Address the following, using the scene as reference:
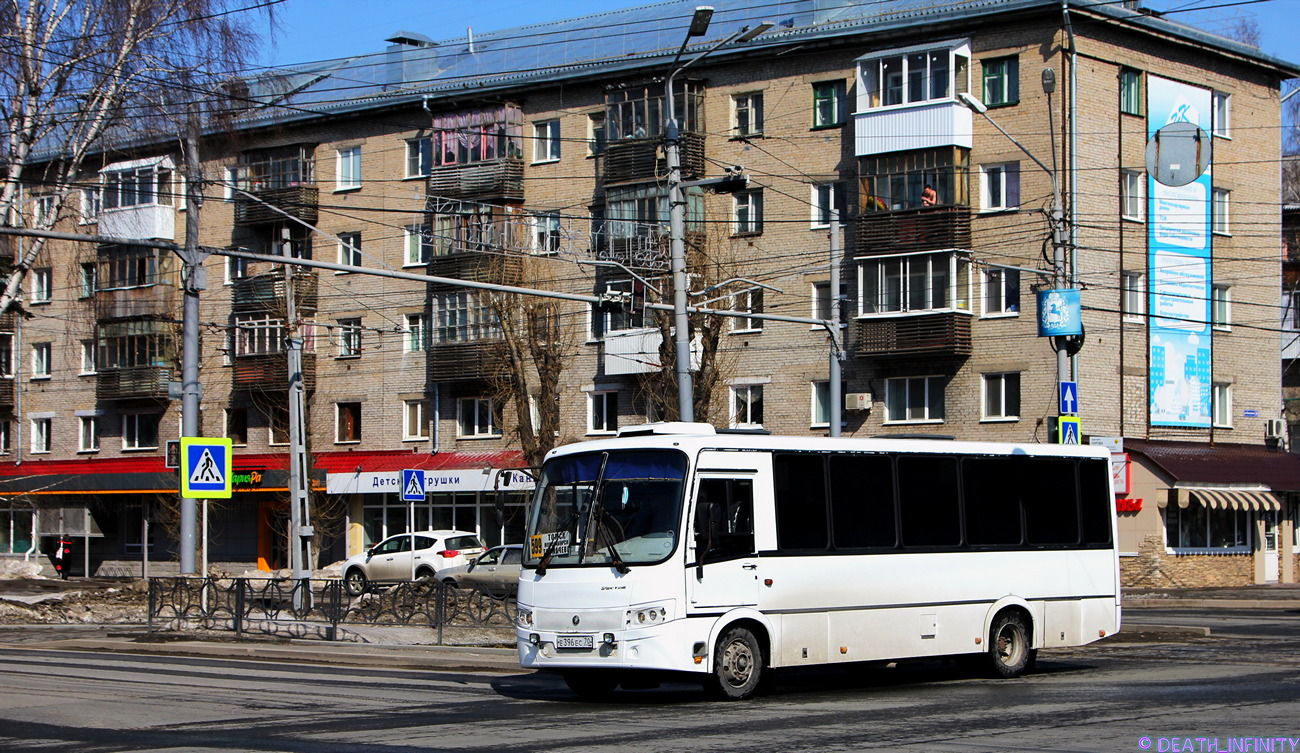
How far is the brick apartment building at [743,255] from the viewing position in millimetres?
39906

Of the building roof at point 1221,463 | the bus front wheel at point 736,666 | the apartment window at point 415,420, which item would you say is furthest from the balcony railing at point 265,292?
→ the bus front wheel at point 736,666

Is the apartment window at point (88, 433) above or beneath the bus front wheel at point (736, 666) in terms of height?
above

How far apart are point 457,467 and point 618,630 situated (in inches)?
1345

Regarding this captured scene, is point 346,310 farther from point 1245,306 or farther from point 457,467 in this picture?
point 1245,306

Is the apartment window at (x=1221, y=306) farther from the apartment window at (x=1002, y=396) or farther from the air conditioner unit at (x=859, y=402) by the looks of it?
the air conditioner unit at (x=859, y=402)

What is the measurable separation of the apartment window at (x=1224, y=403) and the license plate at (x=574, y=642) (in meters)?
32.6

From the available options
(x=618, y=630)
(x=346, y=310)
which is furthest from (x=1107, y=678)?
(x=346, y=310)

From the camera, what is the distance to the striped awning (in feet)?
128

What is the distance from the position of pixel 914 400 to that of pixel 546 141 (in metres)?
14.8

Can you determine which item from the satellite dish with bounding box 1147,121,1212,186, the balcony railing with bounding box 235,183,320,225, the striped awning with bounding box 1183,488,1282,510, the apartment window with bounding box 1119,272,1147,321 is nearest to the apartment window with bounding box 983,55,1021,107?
the apartment window with bounding box 1119,272,1147,321

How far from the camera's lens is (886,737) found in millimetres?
11344

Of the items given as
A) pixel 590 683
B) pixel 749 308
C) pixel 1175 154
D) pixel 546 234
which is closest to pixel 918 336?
pixel 749 308

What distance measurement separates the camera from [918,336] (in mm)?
40250

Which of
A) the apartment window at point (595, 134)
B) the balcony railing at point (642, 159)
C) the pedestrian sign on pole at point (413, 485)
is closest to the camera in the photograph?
the pedestrian sign on pole at point (413, 485)
